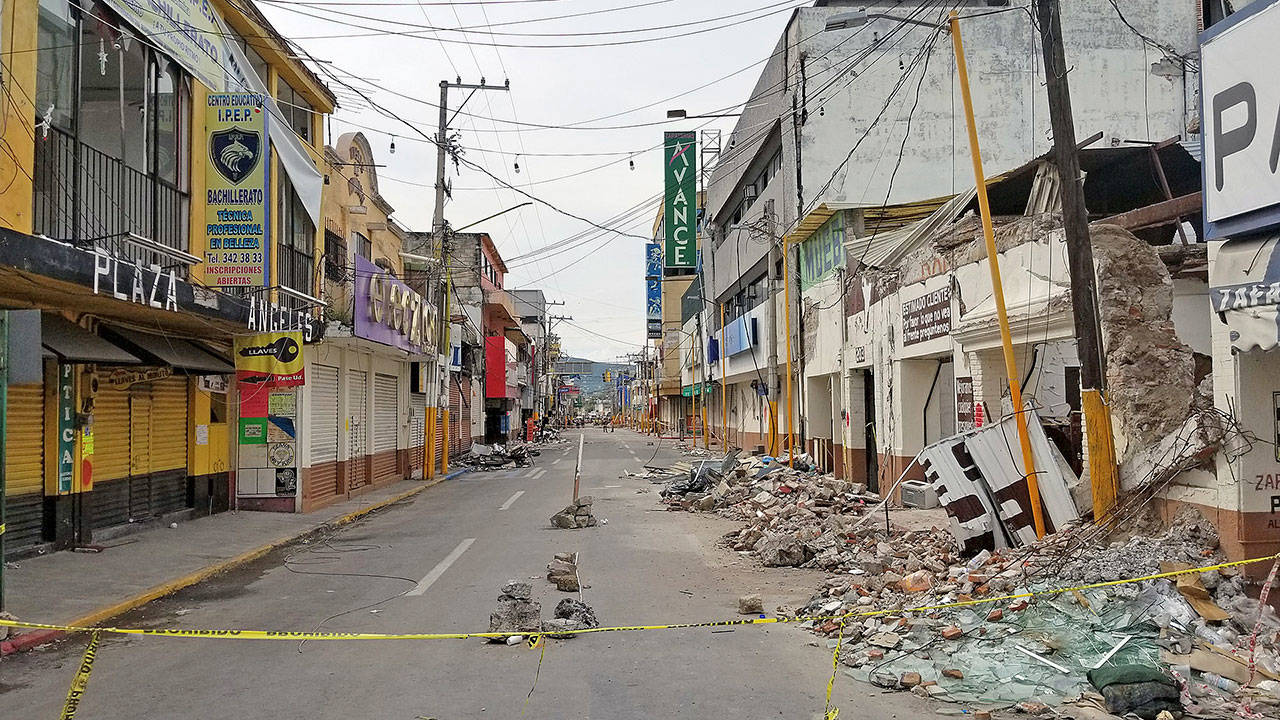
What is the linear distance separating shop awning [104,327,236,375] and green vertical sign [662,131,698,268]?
24.4 meters

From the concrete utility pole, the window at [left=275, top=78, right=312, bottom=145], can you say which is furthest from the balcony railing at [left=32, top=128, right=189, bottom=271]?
the concrete utility pole

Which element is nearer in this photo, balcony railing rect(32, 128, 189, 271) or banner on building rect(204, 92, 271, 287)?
balcony railing rect(32, 128, 189, 271)

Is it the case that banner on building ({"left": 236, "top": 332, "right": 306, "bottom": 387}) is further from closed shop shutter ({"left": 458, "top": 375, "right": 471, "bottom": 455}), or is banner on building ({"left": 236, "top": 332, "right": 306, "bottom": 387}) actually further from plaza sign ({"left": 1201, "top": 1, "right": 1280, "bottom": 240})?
closed shop shutter ({"left": 458, "top": 375, "right": 471, "bottom": 455})

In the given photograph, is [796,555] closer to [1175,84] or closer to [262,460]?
[262,460]

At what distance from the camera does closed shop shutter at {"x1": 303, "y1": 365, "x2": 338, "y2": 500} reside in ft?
68.1

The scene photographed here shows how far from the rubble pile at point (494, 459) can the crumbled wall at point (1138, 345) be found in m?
29.5

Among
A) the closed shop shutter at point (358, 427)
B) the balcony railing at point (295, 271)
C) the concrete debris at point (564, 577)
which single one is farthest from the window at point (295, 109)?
the concrete debris at point (564, 577)

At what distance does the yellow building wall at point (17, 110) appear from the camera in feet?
33.9

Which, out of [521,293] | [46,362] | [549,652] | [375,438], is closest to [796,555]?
[549,652]

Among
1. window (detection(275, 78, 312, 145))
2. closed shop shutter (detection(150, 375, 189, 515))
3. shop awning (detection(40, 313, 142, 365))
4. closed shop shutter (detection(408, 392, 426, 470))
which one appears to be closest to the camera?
shop awning (detection(40, 313, 142, 365))

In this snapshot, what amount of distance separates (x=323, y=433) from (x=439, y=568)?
1041 cm

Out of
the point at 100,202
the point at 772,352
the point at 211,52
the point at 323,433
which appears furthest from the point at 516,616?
the point at 772,352

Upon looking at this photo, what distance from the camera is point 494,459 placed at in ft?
126

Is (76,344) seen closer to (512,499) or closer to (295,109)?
(295,109)
